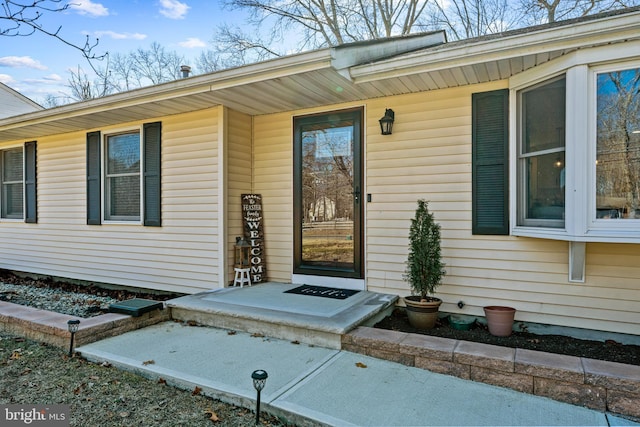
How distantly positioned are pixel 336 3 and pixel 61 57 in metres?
10.5

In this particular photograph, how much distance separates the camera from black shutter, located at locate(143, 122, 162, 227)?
538 centimetres

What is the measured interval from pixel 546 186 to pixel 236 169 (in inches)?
135

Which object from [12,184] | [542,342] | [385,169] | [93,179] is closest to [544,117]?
[385,169]

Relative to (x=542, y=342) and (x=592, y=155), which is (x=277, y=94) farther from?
(x=542, y=342)

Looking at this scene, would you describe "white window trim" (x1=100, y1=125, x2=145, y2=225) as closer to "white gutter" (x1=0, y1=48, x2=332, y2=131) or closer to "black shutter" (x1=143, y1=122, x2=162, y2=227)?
"black shutter" (x1=143, y1=122, x2=162, y2=227)

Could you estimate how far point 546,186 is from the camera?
3.40 metres

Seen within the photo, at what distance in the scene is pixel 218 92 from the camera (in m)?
4.26

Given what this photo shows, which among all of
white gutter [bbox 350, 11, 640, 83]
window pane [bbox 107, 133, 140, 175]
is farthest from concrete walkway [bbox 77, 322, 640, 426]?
window pane [bbox 107, 133, 140, 175]

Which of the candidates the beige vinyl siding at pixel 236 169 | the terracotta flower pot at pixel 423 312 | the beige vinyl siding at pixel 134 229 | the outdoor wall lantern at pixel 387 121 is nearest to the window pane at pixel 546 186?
the terracotta flower pot at pixel 423 312

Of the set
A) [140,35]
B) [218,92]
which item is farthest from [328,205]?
[140,35]

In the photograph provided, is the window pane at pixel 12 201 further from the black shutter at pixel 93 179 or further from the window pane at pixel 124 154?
the window pane at pixel 124 154

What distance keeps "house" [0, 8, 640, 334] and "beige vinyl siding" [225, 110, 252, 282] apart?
0.06 ft

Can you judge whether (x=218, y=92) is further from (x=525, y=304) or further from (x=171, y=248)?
(x=525, y=304)

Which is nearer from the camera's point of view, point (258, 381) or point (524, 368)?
point (258, 381)
